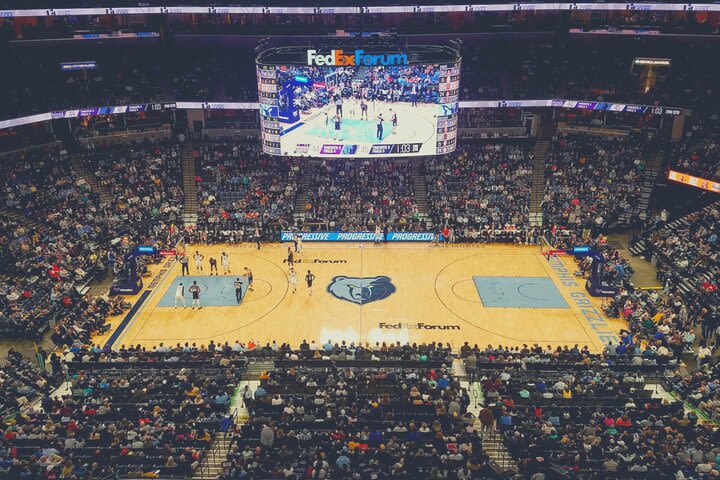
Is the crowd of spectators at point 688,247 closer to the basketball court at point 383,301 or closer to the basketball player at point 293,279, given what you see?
the basketball court at point 383,301

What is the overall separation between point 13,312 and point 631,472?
29.2 m

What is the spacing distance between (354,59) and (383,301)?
49.8 feet

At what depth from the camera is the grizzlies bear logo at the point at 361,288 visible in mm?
35938

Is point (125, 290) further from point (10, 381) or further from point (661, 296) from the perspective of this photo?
point (661, 296)

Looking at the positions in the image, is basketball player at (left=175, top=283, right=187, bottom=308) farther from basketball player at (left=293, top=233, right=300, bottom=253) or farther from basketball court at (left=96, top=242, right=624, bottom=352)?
basketball player at (left=293, top=233, right=300, bottom=253)

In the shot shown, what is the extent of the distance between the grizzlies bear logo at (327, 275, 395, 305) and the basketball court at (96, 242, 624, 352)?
59 mm

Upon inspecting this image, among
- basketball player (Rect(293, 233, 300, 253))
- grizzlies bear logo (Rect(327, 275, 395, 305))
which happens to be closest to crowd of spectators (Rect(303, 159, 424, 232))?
basketball player (Rect(293, 233, 300, 253))

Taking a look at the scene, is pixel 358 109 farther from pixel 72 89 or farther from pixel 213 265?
Answer: pixel 72 89

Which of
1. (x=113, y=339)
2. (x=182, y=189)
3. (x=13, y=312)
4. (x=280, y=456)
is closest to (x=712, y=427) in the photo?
(x=280, y=456)

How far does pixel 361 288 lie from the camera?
37.0 metres

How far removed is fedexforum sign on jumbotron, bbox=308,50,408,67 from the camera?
39344 millimetres

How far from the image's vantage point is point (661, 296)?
35.2 m

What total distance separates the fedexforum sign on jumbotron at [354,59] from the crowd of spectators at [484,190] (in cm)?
1073

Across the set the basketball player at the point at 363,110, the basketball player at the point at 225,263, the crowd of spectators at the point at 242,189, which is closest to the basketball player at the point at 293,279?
the basketball player at the point at 225,263
